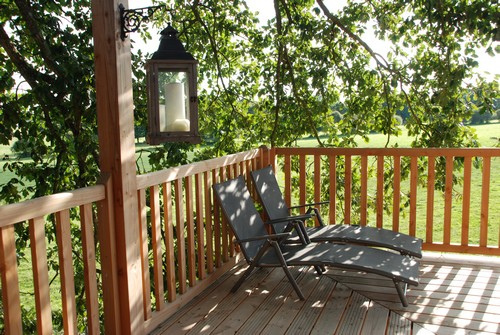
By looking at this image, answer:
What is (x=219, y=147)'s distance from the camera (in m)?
6.46

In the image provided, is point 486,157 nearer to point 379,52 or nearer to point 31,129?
point 379,52

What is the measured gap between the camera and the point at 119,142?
2.49 m

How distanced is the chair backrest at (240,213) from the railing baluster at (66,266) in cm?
138

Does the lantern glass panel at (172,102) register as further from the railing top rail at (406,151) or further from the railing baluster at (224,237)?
the railing top rail at (406,151)

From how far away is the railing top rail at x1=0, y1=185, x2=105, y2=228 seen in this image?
6.05 feet

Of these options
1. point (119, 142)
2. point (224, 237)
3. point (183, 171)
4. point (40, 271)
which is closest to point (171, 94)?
point (119, 142)

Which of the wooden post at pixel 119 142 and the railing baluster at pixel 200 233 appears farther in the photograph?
the railing baluster at pixel 200 233

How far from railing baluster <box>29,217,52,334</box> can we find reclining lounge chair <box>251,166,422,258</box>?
203 cm

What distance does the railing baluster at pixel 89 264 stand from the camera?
7.81ft

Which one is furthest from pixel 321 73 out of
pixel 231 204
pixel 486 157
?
pixel 231 204

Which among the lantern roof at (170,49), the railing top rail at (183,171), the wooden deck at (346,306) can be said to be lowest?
the wooden deck at (346,306)

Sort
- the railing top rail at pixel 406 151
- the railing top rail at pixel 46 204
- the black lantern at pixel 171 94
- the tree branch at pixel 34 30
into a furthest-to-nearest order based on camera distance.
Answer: the railing top rail at pixel 406 151 → the tree branch at pixel 34 30 → the black lantern at pixel 171 94 → the railing top rail at pixel 46 204

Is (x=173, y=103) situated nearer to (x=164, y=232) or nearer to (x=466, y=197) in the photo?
(x=164, y=232)

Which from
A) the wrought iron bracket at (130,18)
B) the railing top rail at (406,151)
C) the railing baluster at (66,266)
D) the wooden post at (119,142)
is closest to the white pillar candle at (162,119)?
the wooden post at (119,142)
